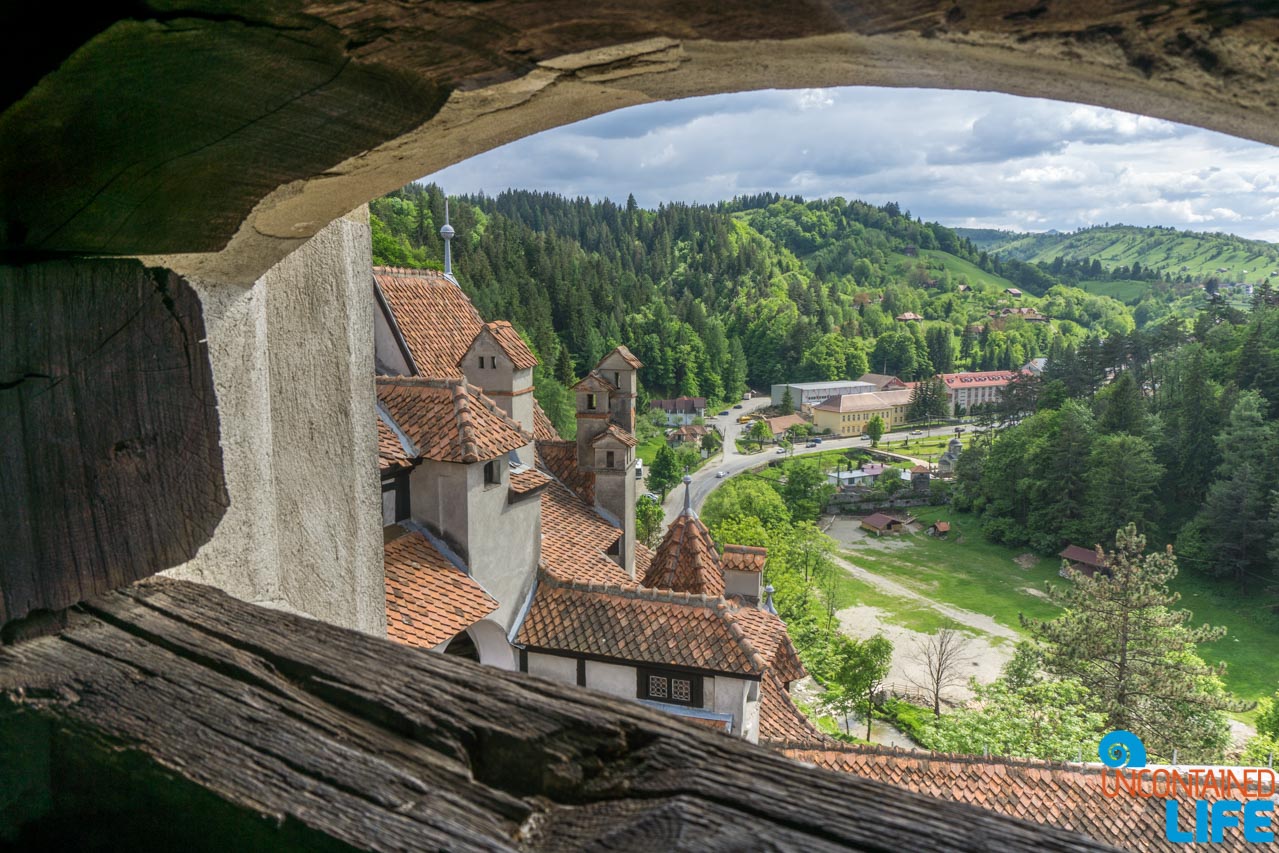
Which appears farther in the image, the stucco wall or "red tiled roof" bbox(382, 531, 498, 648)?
"red tiled roof" bbox(382, 531, 498, 648)

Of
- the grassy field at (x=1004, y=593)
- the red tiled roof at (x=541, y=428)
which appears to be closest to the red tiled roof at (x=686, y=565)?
the red tiled roof at (x=541, y=428)

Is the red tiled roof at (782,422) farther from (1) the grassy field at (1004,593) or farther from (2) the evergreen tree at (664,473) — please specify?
(2) the evergreen tree at (664,473)

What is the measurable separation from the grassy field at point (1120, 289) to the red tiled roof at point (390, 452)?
191 m

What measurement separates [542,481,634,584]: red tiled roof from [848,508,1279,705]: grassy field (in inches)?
1609

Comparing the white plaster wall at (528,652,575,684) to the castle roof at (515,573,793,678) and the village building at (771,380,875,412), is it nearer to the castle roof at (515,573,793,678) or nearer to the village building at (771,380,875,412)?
the castle roof at (515,573,793,678)

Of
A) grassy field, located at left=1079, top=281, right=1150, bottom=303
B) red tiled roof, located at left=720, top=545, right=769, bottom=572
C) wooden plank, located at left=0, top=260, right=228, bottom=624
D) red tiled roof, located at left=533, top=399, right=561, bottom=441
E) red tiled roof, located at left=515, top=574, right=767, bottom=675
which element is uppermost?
wooden plank, located at left=0, top=260, right=228, bottom=624

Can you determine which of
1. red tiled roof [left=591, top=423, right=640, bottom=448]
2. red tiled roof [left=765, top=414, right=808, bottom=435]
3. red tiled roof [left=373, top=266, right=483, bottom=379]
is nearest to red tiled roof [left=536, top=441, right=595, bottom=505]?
red tiled roof [left=591, top=423, right=640, bottom=448]

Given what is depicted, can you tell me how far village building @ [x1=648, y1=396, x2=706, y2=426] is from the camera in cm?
9956

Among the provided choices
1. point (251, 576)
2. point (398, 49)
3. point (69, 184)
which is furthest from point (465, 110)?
point (251, 576)

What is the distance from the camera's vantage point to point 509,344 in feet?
48.0

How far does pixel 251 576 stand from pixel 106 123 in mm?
1352

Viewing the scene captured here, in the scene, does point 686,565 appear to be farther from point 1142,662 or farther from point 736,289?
point 736,289

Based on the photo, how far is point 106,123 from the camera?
1116 mm

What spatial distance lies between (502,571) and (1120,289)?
197 meters
